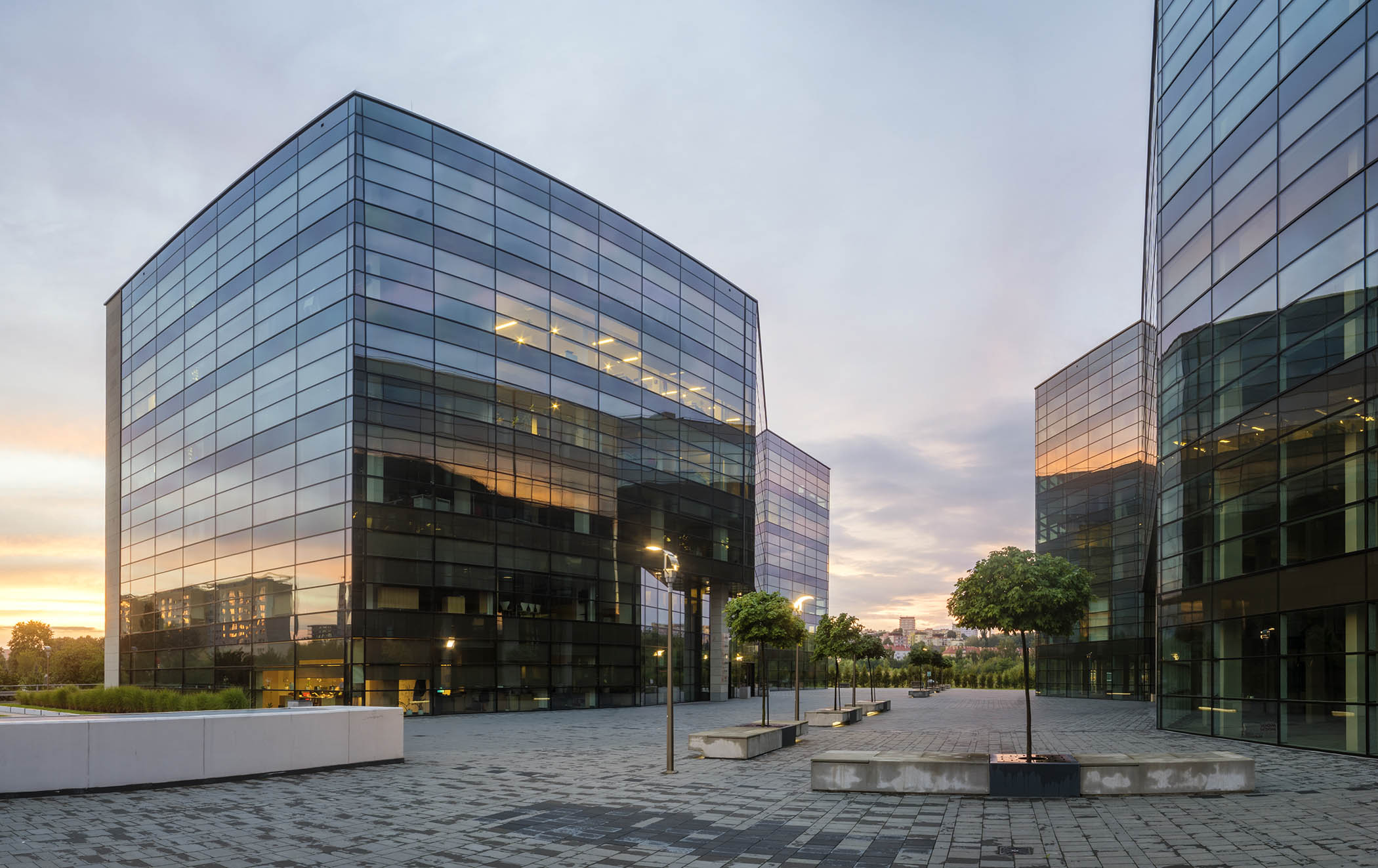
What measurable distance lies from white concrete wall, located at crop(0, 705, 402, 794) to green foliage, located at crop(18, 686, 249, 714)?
37.3ft

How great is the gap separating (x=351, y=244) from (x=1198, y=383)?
32.8 meters

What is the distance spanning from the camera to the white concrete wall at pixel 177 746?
1473 cm

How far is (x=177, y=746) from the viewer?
16.1m

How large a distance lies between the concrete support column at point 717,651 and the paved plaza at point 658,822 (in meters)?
34.6

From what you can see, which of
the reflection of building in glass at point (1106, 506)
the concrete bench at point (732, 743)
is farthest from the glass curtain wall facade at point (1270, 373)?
the reflection of building in glass at point (1106, 506)

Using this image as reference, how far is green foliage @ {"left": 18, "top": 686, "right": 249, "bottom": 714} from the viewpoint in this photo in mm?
28938

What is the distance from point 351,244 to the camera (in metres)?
37.3

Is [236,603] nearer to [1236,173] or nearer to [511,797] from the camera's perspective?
[511,797]

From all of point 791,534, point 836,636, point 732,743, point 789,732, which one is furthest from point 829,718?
point 791,534

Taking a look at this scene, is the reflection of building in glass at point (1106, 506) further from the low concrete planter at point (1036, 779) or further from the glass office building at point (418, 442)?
the low concrete planter at point (1036, 779)

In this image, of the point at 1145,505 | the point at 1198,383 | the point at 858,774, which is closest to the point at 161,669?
the point at 858,774

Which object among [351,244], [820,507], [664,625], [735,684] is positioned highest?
[351,244]

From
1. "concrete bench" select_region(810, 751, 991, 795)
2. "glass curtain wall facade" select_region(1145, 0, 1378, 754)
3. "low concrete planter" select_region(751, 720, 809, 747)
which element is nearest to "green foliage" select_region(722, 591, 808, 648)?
"low concrete planter" select_region(751, 720, 809, 747)

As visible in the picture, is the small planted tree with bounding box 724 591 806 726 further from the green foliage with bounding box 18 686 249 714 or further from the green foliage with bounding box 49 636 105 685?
the green foliage with bounding box 49 636 105 685
